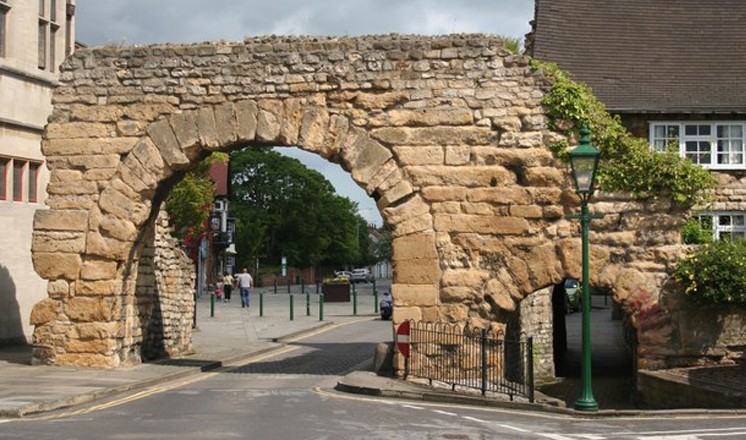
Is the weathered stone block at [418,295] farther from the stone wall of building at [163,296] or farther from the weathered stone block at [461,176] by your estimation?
the stone wall of building at [163,296]

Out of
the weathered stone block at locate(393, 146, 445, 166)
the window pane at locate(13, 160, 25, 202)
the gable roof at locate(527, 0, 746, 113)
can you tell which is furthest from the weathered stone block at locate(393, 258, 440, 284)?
the window pane at locate(13, 160, 25, 202)

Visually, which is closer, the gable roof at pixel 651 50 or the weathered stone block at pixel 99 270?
the weathered stone block at pixel 99 270

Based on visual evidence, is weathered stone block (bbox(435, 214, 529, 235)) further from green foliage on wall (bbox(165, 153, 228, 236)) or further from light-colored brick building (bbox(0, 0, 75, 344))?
green foliage on wall (bbox(165, 153, 228, 236))

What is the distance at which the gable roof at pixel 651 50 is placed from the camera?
2316cm

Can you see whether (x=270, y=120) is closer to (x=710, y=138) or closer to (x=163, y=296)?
(x=163, y=296)

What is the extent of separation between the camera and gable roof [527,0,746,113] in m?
23.2

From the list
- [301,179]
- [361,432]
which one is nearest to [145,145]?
[361,432]

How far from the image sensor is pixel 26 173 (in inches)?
875

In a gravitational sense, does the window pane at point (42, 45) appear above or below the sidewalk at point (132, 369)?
above

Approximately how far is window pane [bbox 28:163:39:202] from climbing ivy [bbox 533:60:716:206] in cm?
1209

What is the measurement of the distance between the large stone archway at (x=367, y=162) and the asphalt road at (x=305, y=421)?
8.63 ft

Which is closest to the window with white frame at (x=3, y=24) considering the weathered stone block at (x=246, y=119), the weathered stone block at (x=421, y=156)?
the weathered stone block at (x=246, y=119)

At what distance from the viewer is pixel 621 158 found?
53.1ft

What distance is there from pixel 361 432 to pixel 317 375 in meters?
7.52
